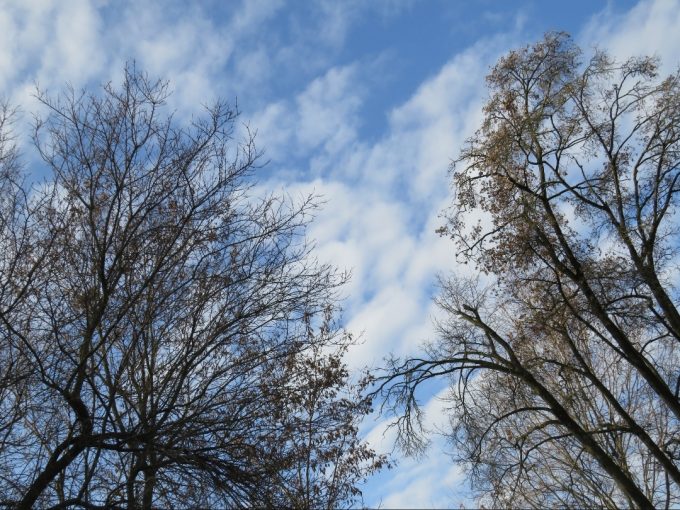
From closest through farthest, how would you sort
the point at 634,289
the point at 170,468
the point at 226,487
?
the point at 226,487 < the point at 170,468 < the point at 634,289

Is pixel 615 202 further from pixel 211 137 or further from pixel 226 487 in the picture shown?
pixel 226 487

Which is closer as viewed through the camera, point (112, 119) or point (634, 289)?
point (112, 119)

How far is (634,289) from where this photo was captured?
11.2 m

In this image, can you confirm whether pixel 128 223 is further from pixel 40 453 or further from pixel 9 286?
pixel 40 453

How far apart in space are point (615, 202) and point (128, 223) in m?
9.32

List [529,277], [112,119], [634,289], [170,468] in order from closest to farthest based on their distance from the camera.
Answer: [170,468] → [112,119] → [634,289] → [529,277]

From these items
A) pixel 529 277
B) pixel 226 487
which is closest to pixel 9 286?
pixel 226 487

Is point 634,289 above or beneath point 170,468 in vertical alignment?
above

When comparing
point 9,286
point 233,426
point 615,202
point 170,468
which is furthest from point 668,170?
point 9,286

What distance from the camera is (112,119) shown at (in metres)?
7.85

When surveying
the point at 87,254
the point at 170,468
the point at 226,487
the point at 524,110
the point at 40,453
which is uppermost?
the point at 524,110

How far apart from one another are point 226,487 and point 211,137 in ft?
15.0

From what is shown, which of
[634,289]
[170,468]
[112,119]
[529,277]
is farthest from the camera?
[529,277]

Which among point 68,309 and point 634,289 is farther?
point 634,289
